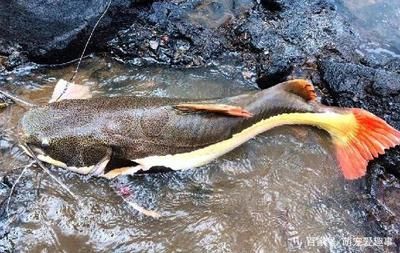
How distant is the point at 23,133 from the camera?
3078 mm

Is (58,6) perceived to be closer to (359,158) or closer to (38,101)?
(38,101)

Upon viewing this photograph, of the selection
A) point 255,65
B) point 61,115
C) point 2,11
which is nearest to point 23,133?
point 61,115

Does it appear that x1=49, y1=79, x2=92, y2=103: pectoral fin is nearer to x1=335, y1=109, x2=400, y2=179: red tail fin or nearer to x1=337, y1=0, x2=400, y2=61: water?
x1=335, y1=109, x2=400, y2=179: red tail fin

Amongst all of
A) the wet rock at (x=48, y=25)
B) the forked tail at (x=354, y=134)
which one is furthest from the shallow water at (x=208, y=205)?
the wet rock at (x=48, y=25)

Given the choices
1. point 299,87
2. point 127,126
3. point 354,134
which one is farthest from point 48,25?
point 354,134

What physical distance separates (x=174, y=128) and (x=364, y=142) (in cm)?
145

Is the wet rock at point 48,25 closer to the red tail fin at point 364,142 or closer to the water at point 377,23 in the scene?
the red tail fin at point 364,142

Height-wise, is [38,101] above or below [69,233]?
above

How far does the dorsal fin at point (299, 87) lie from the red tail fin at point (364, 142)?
13.8 inches

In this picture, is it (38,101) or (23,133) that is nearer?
(23,133)

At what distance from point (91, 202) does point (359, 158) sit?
2.02m

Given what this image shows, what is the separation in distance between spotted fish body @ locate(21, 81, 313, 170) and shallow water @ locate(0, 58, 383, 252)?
1.18 feet

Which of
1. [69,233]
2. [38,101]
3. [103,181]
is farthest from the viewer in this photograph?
[38,101]

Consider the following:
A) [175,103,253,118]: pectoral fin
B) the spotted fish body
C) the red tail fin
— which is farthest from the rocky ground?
[175,103,253,118]: pectoral fin
